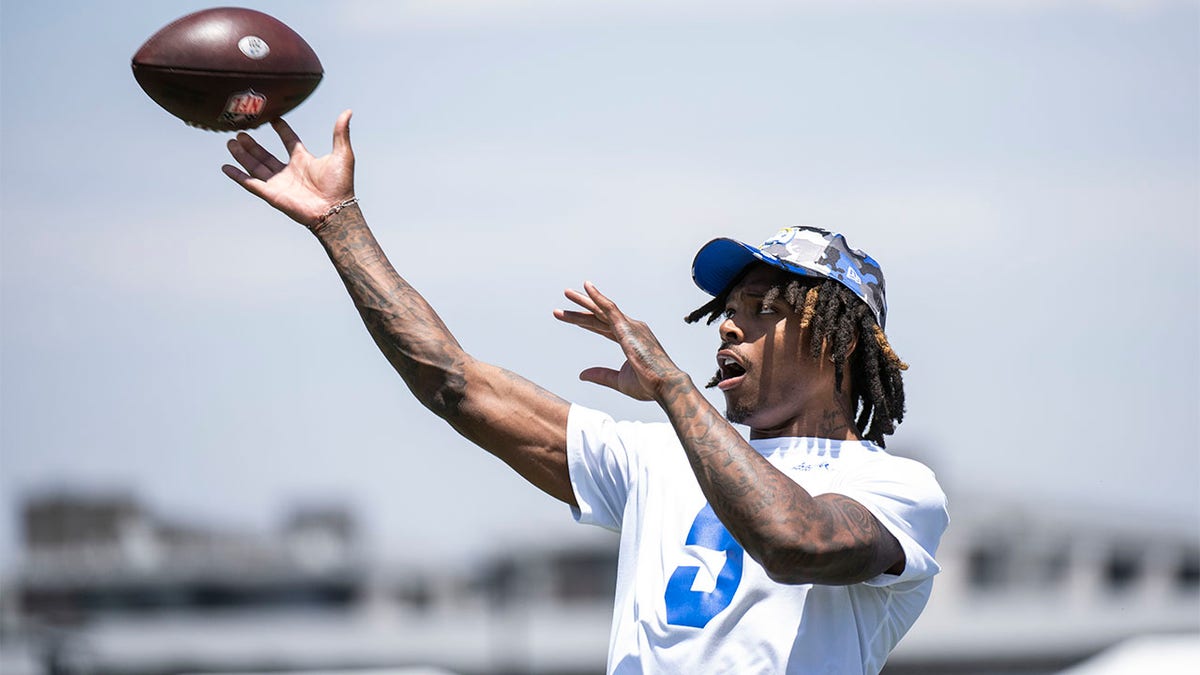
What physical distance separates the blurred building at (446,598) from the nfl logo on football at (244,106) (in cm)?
1657

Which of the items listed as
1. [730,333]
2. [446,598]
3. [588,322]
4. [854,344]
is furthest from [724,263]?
[446,598]

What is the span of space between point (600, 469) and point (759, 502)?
2.84 feet

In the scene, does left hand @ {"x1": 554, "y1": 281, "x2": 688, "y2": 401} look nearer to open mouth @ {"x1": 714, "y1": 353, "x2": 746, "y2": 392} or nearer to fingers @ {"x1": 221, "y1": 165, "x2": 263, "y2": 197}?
open mouth @ {"x1": 714, "y1": 353, "x2": 746, "y2": 392}

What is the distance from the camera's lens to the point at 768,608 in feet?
12.5

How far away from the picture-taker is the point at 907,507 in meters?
3.80

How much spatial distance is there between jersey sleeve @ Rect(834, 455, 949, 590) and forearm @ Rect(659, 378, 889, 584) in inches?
5.5

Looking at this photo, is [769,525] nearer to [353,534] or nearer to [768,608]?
[768,608]

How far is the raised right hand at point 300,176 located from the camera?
430 centimetres

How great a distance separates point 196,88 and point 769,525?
2117 millimetres

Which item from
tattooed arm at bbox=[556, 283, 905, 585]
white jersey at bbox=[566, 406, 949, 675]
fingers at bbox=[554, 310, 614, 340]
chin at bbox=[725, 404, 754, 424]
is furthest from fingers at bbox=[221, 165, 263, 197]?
chin at bbox=[725, 404, 754, 424]

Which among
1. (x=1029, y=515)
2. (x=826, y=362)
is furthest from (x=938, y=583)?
(x=826, y=362)

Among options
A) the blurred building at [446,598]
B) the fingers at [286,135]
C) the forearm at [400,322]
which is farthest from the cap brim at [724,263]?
the blurred building at [446,598]

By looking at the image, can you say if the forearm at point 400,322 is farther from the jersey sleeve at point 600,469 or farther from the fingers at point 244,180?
the jersey sleeve at point 600,469

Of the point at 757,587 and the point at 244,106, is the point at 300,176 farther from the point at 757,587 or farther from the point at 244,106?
the point at 757,587
